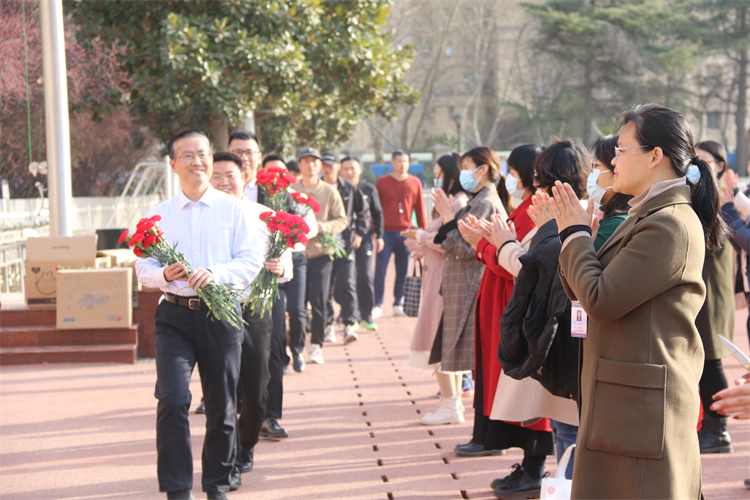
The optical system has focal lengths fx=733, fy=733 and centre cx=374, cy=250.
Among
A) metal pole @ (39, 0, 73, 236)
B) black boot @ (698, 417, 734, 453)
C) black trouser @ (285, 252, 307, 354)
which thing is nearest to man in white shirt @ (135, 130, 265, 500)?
black trouser @ (285, 252, 307, 354)

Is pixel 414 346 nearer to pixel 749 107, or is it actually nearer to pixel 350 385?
pixel 350 385

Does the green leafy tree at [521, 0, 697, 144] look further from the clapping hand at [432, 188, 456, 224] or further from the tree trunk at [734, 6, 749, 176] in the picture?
the clapping hand at [432, 188, 456, 224]

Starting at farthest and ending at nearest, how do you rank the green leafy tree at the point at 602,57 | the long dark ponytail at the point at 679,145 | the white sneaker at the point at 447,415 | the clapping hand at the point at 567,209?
1. the green leafy tree at the point at 602,57
2. the white sneaker at the point at 447,415
3. the clapping hand at the point at 567,209
4. the long dark ponytail at the point at 679,145

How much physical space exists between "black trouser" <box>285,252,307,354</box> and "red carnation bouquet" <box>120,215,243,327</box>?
2682 millimetres

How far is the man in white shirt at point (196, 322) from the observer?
371 cm

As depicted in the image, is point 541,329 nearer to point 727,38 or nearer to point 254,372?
point 254,372

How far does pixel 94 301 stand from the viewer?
25.0ft

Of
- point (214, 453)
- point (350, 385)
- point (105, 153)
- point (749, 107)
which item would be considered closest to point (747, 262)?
point (350, 385)

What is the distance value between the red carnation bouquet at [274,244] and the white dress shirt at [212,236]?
268mm

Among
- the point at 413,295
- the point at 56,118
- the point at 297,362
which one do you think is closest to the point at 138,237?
the point at 413,295

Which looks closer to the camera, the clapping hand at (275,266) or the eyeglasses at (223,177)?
the clapping hand at (275,266)

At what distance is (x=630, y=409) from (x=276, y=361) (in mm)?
3197

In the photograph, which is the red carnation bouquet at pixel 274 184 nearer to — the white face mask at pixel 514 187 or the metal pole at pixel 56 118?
the white face mask at pixel 514 187

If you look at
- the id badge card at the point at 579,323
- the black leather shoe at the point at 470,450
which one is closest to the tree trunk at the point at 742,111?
the black leather shoe at the point at 470,450
